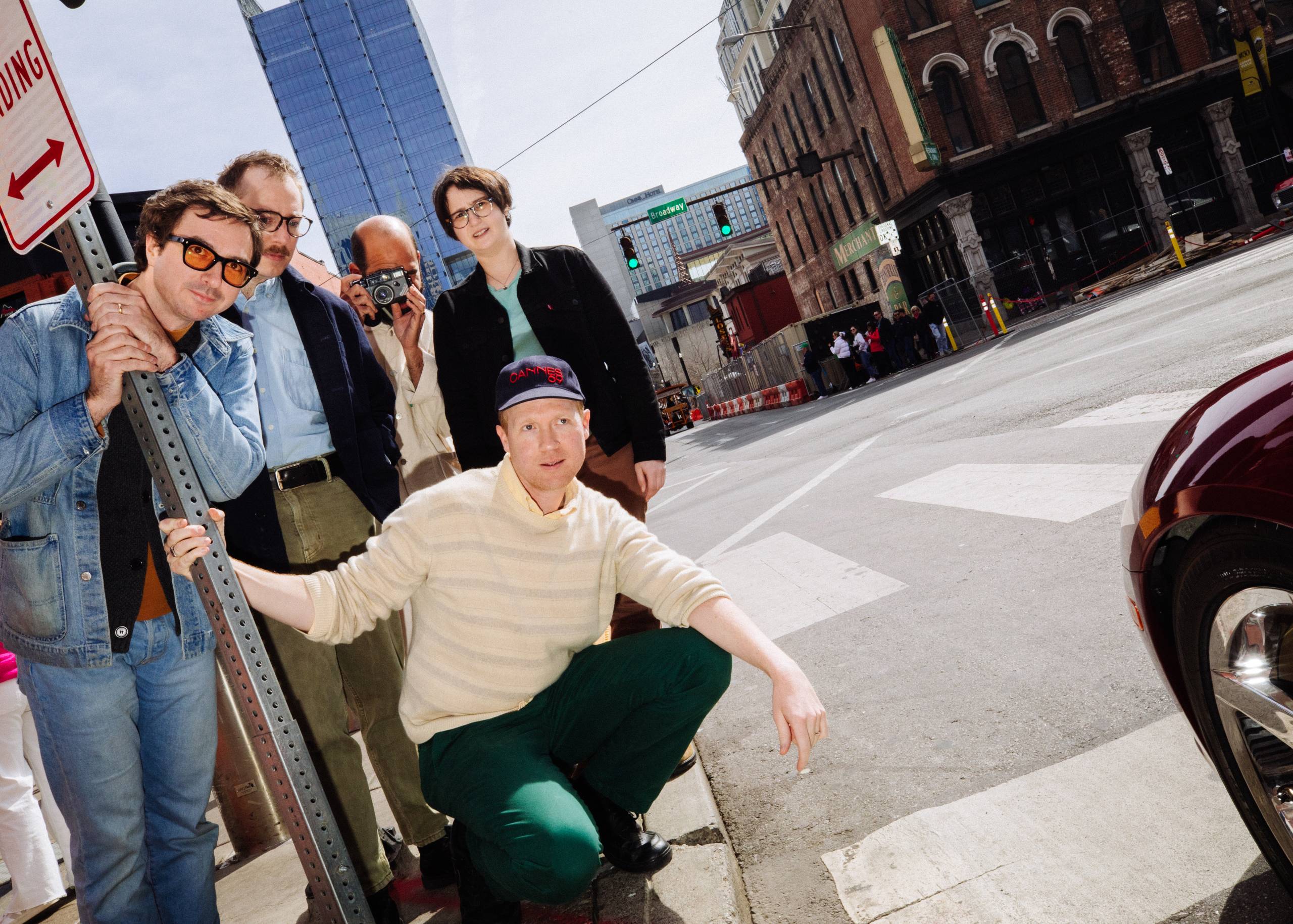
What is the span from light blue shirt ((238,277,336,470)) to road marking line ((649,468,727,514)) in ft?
26.2

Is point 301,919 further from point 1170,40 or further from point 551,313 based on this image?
point 1170,40

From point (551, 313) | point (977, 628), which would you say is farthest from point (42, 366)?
point (977, 628)

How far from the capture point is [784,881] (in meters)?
2.46

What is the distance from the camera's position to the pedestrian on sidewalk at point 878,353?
976 inches

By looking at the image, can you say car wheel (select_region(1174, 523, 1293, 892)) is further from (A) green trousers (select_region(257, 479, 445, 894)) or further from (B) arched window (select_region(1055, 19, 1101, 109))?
(B) arched window (select_region(1055, 19, 1101, 109))

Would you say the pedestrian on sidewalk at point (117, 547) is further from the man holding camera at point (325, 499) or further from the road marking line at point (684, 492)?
the road marking line at point (684, 492)

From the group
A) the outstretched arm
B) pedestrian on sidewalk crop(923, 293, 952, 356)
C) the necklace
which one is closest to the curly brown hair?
the necklace

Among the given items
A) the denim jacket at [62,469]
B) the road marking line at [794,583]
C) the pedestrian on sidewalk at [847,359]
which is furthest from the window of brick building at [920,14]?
the denim jacket at [62,469]

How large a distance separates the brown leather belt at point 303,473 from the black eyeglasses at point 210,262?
2.77 ft

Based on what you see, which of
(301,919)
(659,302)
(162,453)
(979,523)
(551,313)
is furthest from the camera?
(659,302)

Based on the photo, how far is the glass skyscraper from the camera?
481ft

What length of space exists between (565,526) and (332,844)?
970 mm

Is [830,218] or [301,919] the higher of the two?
[830,218]

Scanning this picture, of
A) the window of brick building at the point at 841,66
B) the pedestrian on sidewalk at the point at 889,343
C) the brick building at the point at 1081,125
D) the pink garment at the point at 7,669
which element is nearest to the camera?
the pink garment at the point at 7,669
